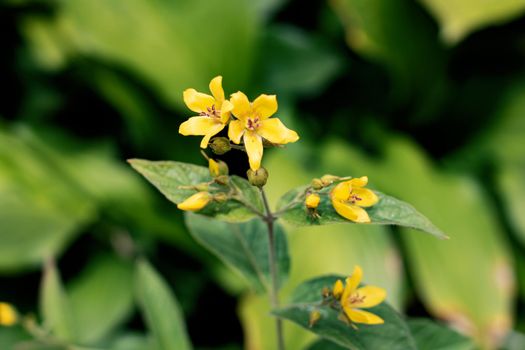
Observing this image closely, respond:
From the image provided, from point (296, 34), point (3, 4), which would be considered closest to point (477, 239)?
point (296, 34)

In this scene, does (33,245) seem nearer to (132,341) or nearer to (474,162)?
(132,341)

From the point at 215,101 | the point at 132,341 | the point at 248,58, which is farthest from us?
the point at 248,58

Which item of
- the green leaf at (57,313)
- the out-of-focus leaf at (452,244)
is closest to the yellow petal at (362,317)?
the green leaf at (57,313)

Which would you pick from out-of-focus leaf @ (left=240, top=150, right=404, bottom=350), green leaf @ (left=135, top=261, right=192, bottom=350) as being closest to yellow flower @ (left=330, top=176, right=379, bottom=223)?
green leaf @ (left=135, top=261, right=192, bottom=350)

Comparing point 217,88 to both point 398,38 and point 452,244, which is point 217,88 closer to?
point 452,244

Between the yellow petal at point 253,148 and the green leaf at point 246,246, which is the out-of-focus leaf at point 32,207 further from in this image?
the yellow petal at point 253,148

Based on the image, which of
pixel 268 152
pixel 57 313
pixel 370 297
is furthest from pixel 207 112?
pixel 268 152

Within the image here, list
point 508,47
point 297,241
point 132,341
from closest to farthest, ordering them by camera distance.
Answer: point 132,341 → point 297,241 → point 508,47
